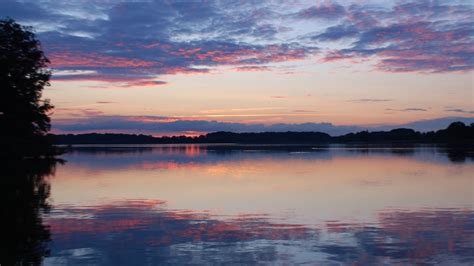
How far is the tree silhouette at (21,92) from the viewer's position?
3241cm

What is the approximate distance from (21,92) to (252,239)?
26207 mm

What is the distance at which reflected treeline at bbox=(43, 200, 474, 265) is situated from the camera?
10.5 metres

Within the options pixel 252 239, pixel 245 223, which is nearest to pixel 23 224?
pixel 245 223

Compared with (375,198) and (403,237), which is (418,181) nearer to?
(375,198)

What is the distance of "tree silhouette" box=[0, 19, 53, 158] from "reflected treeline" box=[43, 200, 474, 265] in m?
17.8

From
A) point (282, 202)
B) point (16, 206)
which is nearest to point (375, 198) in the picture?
point (282, 202)

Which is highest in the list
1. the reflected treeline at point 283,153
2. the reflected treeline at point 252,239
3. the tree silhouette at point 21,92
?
the tree silhouette at point 21,92

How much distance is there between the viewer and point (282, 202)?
19.3 meters

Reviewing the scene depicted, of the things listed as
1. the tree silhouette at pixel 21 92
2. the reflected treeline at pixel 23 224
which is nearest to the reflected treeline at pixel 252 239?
the reflected treeline at pixel 23 224

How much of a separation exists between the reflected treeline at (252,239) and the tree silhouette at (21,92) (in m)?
17.8

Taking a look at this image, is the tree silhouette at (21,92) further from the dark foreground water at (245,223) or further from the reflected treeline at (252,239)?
the reflected treeline at (252,239)

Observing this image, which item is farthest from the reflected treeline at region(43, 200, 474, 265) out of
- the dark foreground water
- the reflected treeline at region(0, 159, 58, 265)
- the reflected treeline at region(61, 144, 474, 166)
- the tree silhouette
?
the reflected treeline at region(61, 144, 474, 166)

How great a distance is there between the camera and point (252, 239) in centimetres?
1236

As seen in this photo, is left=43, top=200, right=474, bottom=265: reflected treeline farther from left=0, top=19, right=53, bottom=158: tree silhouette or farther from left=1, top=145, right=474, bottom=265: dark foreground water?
Result: left=0, top=19, right=53, bottom=158: tree silhouette
